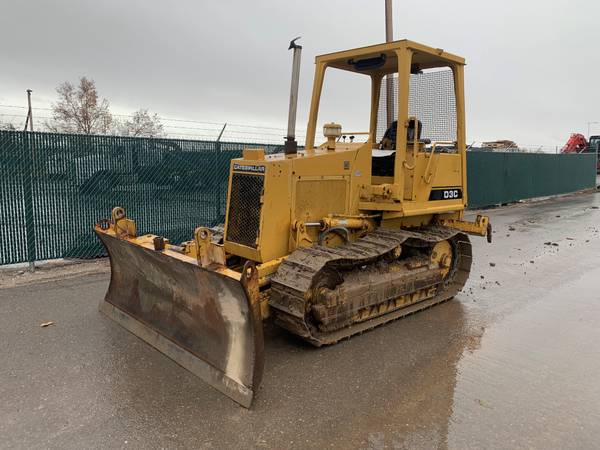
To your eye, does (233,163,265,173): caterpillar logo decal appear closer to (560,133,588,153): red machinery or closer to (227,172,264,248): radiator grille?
(227,172,264,248): radiator grille

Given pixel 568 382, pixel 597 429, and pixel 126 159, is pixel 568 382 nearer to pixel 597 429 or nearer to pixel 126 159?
pixel 597 429

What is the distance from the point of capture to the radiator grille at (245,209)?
4.74 m

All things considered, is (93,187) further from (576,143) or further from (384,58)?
(576,143)

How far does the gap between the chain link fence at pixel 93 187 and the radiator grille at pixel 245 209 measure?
12.2 ft

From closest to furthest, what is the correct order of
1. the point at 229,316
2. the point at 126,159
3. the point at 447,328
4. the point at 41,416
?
the point at 41,416 < the point at 229,316 < the point at 447,328 < the point at 126,159

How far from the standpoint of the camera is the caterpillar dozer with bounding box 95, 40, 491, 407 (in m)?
3.88

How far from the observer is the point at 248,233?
4.84m

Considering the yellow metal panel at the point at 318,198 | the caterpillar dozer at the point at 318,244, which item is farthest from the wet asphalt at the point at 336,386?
the yellow metal panel at the point at 318,198

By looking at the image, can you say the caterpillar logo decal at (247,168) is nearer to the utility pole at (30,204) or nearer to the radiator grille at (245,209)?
the radiator grille at (245,209)

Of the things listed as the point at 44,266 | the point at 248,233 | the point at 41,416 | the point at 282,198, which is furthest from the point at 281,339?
the point at 44,266

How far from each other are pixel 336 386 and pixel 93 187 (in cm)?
561

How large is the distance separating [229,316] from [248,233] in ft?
→ 4.01

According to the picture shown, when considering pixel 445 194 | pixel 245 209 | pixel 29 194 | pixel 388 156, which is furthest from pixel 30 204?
pixel 445 194

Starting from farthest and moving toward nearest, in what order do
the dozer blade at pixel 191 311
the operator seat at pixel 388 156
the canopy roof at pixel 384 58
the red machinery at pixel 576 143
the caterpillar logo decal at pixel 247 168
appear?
the red machinery at pixel 576 143, the operator seat at pixel 388 156, the canopy roof at pixel 384 58, the caterpillar logo decal at pixel 247 168, the dozer blade at pixel 191 311
